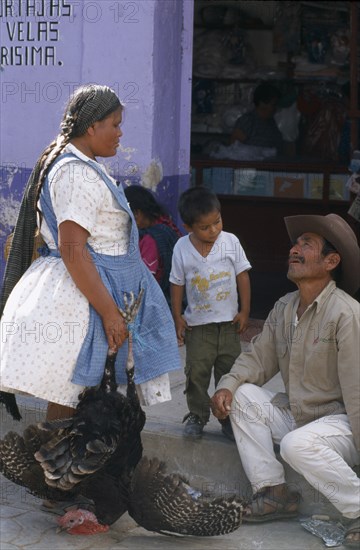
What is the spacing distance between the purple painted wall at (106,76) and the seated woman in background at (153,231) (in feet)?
1.88

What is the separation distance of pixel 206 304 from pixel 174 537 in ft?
3.66

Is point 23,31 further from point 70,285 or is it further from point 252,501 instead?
point 252,501

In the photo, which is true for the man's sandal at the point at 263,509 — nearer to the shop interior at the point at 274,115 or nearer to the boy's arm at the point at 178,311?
the boy's arm at the point at 178,311

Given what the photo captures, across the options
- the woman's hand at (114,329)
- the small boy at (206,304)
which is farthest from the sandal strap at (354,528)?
the woman's hand at (114,329)

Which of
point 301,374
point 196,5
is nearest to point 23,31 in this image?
point 196,5

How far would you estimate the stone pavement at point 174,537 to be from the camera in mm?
4203

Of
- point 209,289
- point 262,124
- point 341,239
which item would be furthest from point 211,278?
point 262,124

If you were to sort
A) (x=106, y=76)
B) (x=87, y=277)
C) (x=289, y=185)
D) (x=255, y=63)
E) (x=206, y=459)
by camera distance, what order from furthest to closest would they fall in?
(x=255, y=63)
(x=289, y=185)
(x=106, y=76)
(x=206, y=459)
(x=87, y=277)

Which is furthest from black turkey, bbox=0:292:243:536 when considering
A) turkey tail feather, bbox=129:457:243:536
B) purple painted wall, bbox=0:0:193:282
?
purple painted wall, bbox=0:0:193:282

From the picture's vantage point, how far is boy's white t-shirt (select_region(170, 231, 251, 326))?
192 inches

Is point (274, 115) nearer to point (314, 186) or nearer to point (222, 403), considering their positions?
point (314, 186)

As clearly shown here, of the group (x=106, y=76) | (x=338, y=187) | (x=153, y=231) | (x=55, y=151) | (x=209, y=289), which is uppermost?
(x=106, y=76)

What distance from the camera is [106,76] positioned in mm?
6629

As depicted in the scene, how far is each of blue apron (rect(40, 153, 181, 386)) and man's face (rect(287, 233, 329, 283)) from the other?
555 mm
